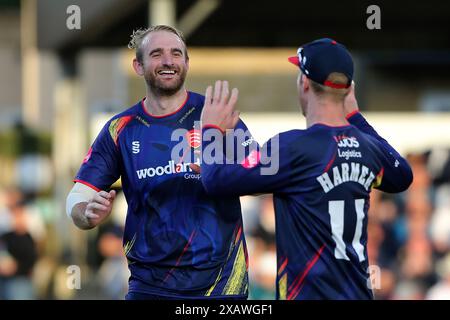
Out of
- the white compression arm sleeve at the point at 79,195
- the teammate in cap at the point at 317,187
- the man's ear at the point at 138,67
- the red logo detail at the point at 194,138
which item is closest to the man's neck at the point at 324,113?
the teammate in cap at the point at 317,187

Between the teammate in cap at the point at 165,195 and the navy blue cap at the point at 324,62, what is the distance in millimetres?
790

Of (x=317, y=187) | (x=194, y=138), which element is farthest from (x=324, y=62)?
(x=194, y=138)

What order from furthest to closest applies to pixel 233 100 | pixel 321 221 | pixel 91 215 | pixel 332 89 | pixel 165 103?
pixel 165 103 < pixel 91 215 < pixel 233 100 < pixel 332 89 < pixel 321 221

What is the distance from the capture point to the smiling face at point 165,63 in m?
5.73

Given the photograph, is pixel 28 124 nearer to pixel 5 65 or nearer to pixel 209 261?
pixel 5 65

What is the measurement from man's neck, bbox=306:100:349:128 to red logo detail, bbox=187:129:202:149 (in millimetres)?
1040

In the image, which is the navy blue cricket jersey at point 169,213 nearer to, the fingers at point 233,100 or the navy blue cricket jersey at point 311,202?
the fingers at point 233,100

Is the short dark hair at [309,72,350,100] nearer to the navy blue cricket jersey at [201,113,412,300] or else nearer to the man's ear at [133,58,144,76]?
the navy blue cricket jersey at [201,113,412,300]

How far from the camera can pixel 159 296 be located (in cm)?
568

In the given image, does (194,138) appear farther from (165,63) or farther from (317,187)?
(317,187)

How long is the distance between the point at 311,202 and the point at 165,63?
4.63ft

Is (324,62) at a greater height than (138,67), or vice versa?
(138,67)

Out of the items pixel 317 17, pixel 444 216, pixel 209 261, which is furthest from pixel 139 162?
pixel 317 17

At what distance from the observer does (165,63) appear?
572 cm
